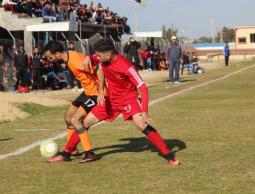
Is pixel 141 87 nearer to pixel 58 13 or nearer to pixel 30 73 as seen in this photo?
pixel 30 73

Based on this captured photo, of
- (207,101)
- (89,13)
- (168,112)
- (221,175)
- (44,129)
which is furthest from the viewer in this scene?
(89,13)

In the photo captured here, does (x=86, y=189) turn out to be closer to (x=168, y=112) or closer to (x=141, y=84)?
(x=141, y=84)

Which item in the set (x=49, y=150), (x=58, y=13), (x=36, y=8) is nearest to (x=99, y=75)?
(x=49, y=150)

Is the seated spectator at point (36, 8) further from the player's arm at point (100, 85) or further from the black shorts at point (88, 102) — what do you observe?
the player's arm at point (100, 85)

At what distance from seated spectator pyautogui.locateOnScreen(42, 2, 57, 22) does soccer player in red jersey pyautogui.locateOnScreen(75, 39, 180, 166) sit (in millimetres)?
24059

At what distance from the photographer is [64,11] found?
3438cm

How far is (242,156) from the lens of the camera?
8312mm

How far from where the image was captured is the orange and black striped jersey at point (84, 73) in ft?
27.2

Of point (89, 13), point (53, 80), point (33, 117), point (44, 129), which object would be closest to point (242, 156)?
point (44, 129)

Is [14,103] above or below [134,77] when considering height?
below

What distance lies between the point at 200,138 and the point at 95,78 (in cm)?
263

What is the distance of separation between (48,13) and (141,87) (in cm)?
2549

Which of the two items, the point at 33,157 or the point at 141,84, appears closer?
the point at 141,84

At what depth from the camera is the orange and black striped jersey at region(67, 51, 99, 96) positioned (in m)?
8.28
